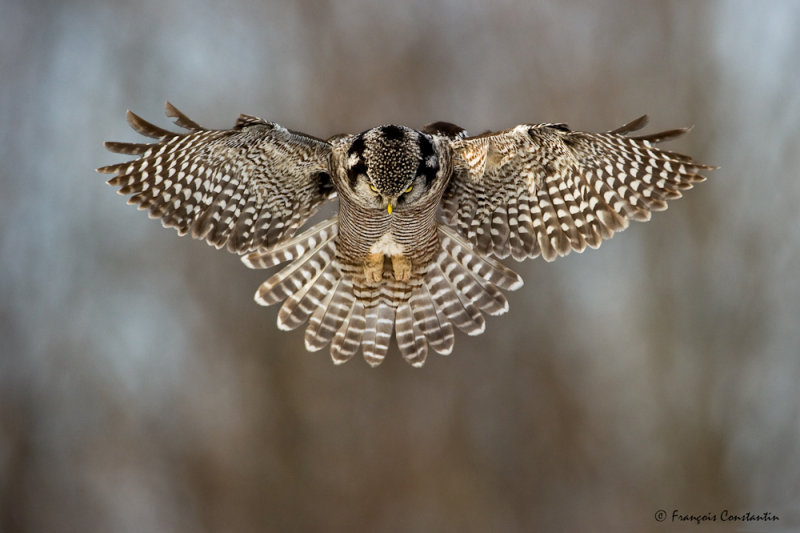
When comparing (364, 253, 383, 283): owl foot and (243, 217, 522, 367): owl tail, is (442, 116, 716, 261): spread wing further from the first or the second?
(364, 253, 383, 283): owl foot

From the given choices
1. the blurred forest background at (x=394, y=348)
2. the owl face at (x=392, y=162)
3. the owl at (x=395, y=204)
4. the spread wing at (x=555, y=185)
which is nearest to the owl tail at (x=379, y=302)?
the owl at (x=395, y=204)

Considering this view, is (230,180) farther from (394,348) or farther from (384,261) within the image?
(394,348)

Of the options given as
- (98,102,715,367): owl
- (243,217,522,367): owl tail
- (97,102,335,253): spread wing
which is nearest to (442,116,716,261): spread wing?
(98,102,715,367): owl

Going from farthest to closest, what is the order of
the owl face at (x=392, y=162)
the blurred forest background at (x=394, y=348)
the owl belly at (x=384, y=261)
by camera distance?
the blurred forest background at (x=394, y=348) → the owl belly at (x=384, y=261) → the owl face at (x=392, y=162)

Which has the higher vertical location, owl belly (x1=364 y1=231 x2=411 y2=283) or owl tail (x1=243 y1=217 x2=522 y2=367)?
owl belly (x1=364 y1=231 x2=411 y2=283)

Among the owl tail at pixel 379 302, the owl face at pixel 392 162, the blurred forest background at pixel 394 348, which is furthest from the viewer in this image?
the blurred forest background at pixel 394 348

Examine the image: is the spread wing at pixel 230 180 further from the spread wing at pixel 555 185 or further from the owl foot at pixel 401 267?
the spread wing at pixel 555 185

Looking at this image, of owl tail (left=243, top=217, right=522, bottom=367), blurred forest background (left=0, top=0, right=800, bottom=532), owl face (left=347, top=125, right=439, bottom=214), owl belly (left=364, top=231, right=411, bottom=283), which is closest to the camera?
owl face (left=347, top=125, right=439, bottom=214)
